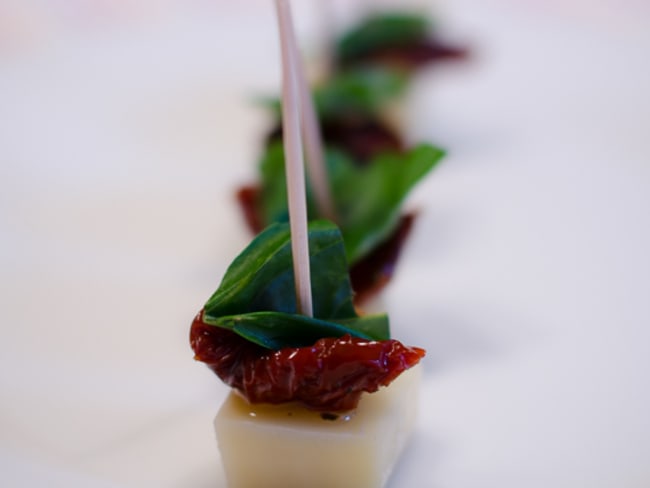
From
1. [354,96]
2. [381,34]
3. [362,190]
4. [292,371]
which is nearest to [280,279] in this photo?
[292,371]

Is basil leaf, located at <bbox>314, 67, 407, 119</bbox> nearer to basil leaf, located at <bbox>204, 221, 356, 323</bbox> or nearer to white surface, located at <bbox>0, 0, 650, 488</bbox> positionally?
white surface, located at <bbox>0, 0, 650, 488</bbox>

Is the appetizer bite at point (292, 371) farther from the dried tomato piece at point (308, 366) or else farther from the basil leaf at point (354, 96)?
the basil leaf at point (354, 96)

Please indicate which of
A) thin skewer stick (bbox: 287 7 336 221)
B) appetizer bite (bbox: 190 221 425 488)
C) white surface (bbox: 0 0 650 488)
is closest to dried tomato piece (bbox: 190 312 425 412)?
appetizer bite (bbox: 190 221 425 488)

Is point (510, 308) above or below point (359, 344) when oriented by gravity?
below

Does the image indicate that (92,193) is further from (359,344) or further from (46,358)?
(359,344)

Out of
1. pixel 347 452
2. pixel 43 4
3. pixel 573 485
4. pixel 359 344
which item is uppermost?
pixel 43 4

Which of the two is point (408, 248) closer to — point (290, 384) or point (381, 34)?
point (290, 384)

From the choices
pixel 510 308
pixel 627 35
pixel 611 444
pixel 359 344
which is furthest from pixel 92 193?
pixel 627 35
